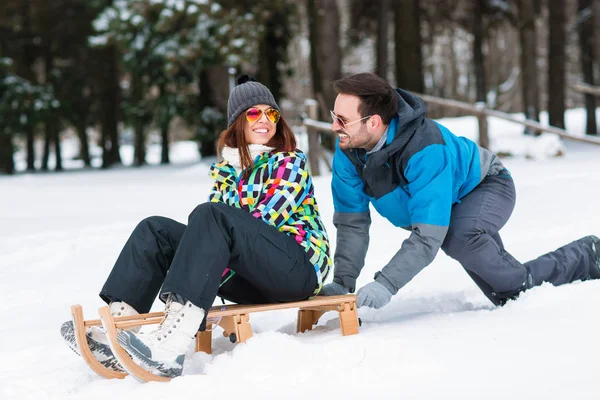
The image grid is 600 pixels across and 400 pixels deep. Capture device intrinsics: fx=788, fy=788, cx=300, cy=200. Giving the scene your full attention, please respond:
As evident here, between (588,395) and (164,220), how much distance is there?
1853mm

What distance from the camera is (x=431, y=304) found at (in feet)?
13.9

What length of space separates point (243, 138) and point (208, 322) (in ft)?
2.70

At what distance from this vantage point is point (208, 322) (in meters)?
3.24

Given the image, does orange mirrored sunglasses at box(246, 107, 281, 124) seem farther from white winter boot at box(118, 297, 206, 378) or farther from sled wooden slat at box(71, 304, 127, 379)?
sled wooden slat at box(71, 304, 127, 379)

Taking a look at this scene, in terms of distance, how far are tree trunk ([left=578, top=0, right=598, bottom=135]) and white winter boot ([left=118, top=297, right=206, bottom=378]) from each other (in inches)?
711

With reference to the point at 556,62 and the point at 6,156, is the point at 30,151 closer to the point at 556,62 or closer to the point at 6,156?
the point at 6,156

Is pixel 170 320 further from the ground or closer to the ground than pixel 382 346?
further from the ground

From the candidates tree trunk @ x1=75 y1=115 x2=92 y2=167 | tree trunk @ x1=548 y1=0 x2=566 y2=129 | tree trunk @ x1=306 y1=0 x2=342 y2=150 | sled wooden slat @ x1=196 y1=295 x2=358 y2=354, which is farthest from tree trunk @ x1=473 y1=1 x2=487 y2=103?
sled wooden slat @ x1=196 y1=295 x2=358 y2=354

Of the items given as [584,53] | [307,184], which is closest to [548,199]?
[307,184]

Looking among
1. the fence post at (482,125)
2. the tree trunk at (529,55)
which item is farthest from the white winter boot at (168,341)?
the tree trunk at (529,55)

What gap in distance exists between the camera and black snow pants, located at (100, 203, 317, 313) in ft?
9.82

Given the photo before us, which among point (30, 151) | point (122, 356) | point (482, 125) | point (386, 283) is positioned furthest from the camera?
point (30, 151)

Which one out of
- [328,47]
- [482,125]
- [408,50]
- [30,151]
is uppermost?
[328,47]

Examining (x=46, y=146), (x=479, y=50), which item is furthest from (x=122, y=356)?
(x=46, y=146)
